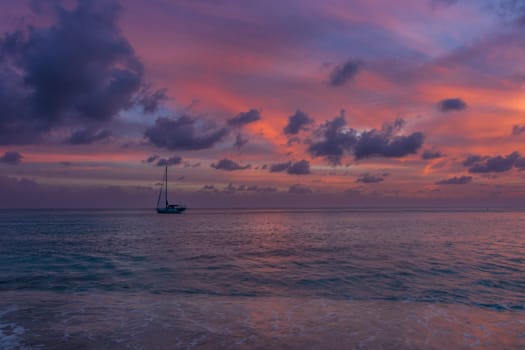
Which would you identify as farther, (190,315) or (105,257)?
(105,257)

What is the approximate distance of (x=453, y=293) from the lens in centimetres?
2234

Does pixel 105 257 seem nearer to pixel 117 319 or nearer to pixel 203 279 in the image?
pixel 203 279

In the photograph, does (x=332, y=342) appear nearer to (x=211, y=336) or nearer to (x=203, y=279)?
(x=211, y=336)

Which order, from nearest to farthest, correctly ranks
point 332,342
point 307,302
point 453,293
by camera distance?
point 332,342 → point 307,302 → point 453,293

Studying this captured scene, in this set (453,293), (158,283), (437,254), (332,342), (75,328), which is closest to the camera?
(332,342)

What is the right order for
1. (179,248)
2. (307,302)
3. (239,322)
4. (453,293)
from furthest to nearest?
(179,248)
(453,293)
(307,302)
(239,322)

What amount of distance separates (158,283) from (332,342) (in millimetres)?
15486

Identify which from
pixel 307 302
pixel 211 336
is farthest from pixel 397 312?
pixel 211 336

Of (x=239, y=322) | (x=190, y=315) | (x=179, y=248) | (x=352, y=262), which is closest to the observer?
(x=239, y=322)

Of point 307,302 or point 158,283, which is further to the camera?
point 158,283

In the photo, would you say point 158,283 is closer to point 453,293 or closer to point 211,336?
point 211,336

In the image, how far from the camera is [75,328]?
1523 centimetres

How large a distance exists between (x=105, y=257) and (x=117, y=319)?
79.7ft

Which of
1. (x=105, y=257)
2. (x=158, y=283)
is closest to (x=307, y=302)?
(x=158, y=283)
